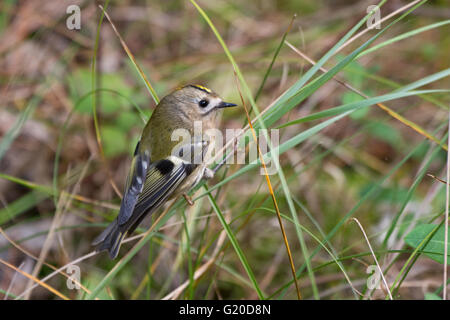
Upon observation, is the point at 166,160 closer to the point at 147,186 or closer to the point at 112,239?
the point at 147,186

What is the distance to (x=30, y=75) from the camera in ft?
10.7

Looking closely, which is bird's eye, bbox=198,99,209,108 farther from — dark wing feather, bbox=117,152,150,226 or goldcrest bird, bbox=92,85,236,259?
dark wing feather, bbox=117,152,150,226

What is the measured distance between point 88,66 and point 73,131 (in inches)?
21.5

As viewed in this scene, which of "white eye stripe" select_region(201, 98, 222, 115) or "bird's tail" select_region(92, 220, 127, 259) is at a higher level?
"white eye stripe" select_region(201, 98, 222, 115)

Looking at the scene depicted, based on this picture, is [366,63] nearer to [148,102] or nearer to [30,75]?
[148,102]

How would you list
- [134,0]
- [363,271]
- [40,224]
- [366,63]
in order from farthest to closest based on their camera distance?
[134,0]
[366,63]
[40,224]
[363,271]

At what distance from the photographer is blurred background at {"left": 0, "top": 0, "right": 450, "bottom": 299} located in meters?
2.41

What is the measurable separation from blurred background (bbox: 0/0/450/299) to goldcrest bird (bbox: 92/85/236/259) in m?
0.23

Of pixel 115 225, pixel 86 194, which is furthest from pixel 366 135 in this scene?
pixel 115 225

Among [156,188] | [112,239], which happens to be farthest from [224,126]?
[112,239]

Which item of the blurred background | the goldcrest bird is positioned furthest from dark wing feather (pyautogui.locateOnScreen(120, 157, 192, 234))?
the blurred background

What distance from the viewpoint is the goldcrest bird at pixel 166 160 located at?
1697 mm

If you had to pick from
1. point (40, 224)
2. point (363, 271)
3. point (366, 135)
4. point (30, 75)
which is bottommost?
point (363, 271)
